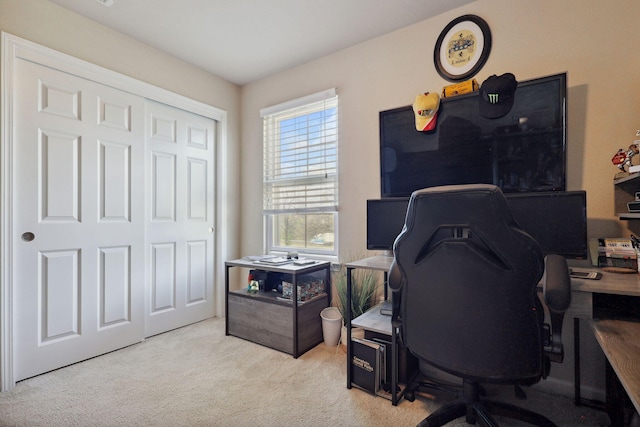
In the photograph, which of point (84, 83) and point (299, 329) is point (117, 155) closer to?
point (84, 83)

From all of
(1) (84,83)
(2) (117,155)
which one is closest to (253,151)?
(2) (117,155)

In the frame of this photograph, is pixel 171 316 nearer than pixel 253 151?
Yes

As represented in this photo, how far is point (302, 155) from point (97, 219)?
1.84 m

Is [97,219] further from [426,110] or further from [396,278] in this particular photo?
[426,110]

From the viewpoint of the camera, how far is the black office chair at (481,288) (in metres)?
1.03

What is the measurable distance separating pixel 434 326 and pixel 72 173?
2.64 meters

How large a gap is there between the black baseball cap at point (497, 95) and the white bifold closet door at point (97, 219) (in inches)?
104

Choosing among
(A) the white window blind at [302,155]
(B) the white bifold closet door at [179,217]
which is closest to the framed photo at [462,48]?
(A) the white window blind at [302,155]

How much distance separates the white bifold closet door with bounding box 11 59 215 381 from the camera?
1.94 meters

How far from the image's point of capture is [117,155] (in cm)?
238

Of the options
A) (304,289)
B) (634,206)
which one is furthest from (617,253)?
(304,289)

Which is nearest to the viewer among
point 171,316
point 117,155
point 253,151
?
point 117,155

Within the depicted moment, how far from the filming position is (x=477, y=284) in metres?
1.08

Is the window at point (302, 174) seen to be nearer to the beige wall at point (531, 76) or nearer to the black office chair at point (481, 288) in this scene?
the beige wall at point (531, 76)
